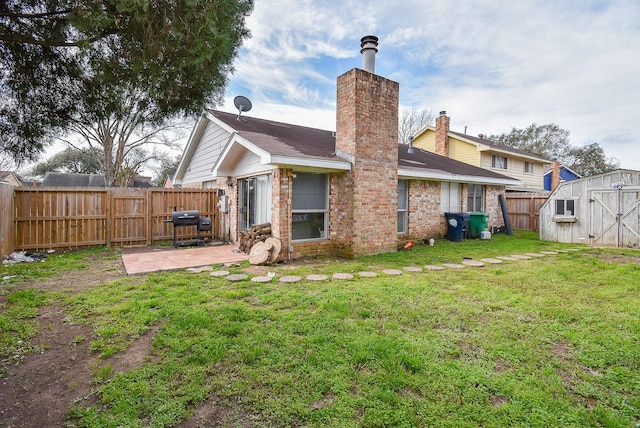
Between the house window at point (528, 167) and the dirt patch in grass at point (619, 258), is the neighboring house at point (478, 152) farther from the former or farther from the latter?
the dirt patch in grass at point (619, 258)

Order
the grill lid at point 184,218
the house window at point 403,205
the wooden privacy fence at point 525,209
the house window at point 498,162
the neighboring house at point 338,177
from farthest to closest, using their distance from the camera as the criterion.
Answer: the house window at point 498,162 < the wooden privacy fence at point 525,209 < the house window at point 403,205 < the grill lid at point 184,218 < the neighboring house at point 338,177

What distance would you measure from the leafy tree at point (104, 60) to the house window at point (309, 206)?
12.5ft

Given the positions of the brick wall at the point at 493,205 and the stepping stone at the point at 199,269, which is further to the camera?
the brick wall at the point at 493,205

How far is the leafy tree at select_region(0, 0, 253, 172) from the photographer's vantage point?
3270 mm

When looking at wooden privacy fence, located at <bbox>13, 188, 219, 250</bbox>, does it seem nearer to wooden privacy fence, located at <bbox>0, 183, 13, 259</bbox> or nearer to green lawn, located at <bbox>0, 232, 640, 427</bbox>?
wooden privacy fence, located at <bbox>0, 183, 13, 259</bbox>

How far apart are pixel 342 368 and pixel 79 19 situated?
4.18 metres

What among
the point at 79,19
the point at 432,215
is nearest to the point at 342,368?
the point at 79,19

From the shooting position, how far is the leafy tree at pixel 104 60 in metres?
3.27

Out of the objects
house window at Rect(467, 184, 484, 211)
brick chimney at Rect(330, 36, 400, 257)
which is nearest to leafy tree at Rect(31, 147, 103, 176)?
brick chimney at Rect(330, 36, 400, 257)

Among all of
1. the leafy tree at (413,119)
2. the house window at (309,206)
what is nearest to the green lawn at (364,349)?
the house window at (309,206)

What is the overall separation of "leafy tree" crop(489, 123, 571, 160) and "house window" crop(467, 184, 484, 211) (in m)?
25.7

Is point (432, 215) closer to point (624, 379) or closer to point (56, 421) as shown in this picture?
point (624, 379)

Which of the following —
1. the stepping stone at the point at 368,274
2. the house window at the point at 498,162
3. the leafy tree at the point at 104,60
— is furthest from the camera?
the house window at the point at 498,162

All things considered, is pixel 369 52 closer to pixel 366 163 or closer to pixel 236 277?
pixel 366 163
